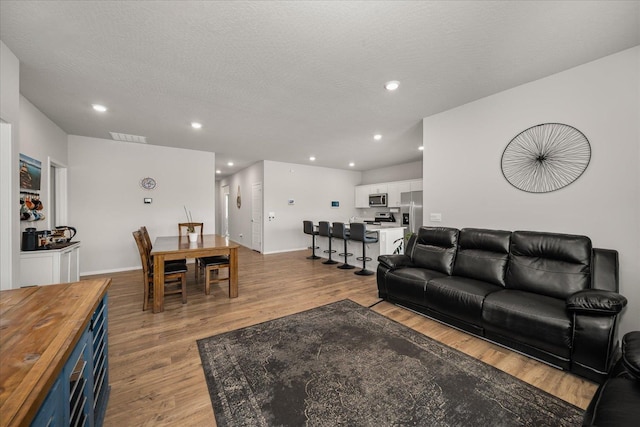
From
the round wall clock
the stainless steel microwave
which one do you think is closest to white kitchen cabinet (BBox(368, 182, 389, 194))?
the stainless steel microwave

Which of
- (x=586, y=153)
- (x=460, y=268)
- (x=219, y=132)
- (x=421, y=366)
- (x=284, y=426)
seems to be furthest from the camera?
(x=219, y=132)

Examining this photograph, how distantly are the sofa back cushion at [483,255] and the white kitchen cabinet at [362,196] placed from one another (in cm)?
520

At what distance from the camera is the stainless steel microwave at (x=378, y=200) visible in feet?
24.7

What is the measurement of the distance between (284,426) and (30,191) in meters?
4.27

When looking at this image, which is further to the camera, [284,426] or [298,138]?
[298,138]

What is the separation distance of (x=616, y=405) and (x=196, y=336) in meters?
2.96

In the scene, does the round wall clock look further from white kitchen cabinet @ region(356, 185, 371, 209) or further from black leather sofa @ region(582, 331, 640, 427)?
black leather sofa @ region(582, 331, 640, 427)

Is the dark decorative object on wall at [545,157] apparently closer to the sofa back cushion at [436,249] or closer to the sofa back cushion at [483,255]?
the sofa back cushion at [483,255]

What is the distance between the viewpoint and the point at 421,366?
6.77 ft

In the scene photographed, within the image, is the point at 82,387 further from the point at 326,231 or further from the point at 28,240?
the point at 326,231

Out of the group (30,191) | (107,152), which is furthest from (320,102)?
(107,152)

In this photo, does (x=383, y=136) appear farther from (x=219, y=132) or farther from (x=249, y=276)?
(x=249, y=276)

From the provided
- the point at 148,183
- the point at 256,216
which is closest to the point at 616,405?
the point at 148,183

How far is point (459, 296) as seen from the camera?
8.38 ft
